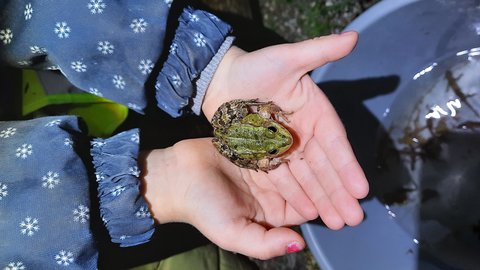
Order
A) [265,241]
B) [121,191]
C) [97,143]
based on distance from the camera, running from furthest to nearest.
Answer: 1. [97,143]
2. [121,191]
3. [265,241]

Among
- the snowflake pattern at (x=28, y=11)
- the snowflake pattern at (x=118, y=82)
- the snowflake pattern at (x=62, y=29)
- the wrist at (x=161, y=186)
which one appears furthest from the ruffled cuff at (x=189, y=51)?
the snowflake pattern at (x=28, y=11)

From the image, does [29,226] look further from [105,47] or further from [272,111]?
[272,111]

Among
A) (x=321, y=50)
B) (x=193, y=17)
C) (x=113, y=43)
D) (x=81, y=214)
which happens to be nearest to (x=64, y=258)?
(x=81, y=214)

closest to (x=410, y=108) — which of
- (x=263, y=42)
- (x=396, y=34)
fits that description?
(x=396, y=34)

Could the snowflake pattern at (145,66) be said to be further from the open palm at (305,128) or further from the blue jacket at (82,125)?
the open palm at (305,128)

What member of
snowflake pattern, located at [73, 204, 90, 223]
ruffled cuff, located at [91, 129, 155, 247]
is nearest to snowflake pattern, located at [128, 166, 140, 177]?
ruffled cuff, located at [91, 129, 155, 247]

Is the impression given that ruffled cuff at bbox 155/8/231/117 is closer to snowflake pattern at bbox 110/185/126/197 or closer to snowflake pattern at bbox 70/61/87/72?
snowflake pattern at bbox 70/61/87/72
